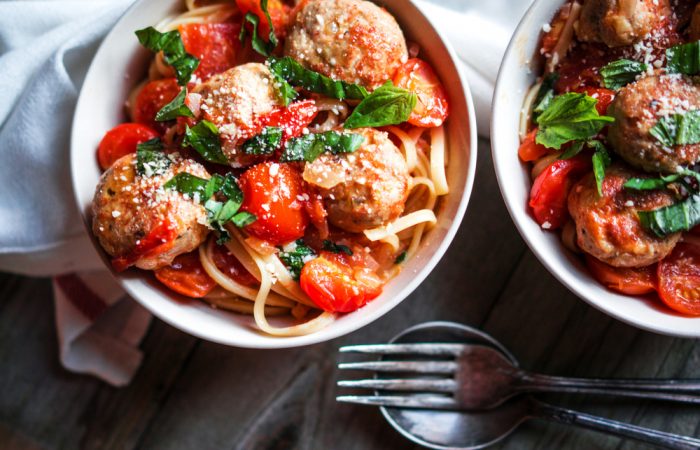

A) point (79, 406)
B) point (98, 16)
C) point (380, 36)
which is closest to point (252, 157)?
point (380, 36)

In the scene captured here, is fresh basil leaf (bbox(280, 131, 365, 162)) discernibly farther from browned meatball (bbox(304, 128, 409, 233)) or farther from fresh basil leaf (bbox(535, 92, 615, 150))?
fresh basil leaf (bbox(535, 92, 615, 150))

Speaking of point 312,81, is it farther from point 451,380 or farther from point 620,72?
point 451,380

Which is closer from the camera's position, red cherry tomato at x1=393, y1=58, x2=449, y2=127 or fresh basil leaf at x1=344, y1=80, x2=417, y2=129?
fresh basil leaf at x1=344, y1=80, x2=417, y2=129

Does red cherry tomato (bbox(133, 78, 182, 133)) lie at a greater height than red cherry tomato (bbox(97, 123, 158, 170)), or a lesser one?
greater

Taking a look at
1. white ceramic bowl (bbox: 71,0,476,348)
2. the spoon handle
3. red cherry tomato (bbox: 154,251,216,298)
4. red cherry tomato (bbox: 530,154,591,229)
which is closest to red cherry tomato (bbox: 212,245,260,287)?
red cherry tomato (bbox: 154,251,216,298)

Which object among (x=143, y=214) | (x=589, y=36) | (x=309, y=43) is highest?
(x=589, y=36)

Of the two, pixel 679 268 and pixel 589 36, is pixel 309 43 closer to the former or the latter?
pixel 589 36

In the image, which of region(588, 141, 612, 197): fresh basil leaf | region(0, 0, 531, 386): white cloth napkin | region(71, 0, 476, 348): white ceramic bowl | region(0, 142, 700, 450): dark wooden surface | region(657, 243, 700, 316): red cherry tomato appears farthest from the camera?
region(0, 142, 700, 450): dark wooden surface
